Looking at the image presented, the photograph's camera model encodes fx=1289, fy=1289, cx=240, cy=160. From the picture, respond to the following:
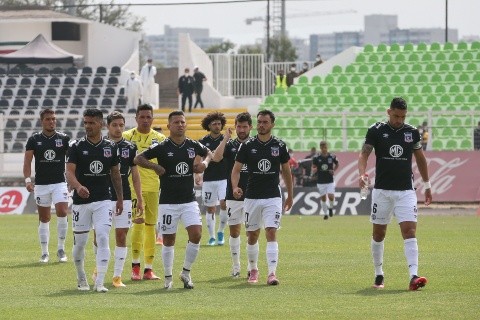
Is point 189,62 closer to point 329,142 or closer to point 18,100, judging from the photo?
point 18,100

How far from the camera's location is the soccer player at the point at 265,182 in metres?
17.3

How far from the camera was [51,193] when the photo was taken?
839 inches

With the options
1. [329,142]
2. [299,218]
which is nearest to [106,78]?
[329,142]

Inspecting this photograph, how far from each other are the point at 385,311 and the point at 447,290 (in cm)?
239

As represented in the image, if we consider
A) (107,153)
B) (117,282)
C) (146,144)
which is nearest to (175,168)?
(107,153)

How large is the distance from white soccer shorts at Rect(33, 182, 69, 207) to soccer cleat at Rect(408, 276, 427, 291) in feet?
23.8

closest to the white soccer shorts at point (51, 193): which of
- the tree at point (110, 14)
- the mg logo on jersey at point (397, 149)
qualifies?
the mg logo on jersey at point (397, 149)

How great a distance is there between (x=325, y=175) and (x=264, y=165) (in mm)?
20526

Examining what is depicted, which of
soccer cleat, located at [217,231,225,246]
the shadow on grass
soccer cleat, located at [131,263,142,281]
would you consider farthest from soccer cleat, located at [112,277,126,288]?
soccer cleat, located at [217,231,225,246]

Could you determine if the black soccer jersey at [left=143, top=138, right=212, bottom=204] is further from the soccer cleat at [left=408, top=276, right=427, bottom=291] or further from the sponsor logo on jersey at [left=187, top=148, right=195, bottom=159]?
the soccer cleat at [left=408, top=276, right=427, bottom=291]

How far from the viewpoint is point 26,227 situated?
32.2 meters

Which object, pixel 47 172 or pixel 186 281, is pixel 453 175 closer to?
pixel 47 172

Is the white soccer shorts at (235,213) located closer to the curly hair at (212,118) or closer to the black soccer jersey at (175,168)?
the curly hair at (212,118)

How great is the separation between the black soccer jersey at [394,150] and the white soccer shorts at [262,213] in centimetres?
165
